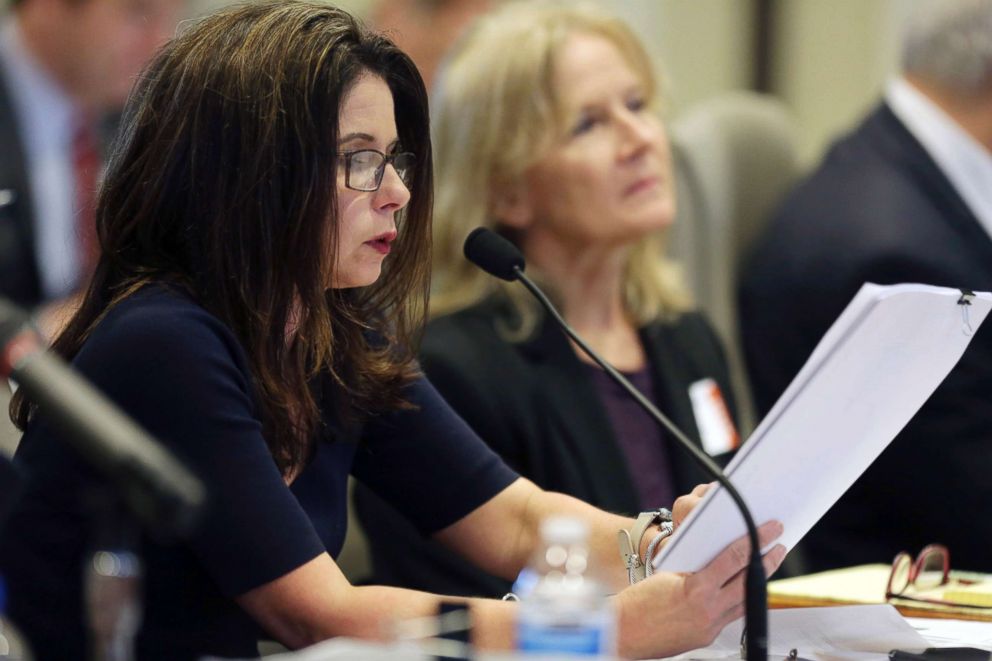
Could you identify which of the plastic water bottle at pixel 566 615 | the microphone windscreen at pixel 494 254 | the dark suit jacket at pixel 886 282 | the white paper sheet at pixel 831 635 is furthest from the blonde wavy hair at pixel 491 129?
the plastic water bottle at pixel 566 615

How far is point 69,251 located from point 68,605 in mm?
1295

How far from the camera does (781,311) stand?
2602 mm

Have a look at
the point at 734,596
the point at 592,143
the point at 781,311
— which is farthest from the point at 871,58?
the point at 734,596

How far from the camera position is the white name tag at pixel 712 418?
2.26m

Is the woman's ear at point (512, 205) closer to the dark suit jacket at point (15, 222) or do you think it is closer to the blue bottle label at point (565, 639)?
the dark suit jacket at point (15, 222)

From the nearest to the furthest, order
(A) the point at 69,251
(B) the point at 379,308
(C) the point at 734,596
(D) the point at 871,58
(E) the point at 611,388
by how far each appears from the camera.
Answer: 1. (C) the point at 734,596
2. (B) the point at 379,308
3. (E) the point at 611,388
4. (A) the point at 69,251
5. (D) the point at 871,58

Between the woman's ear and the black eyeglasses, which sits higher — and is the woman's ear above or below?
below

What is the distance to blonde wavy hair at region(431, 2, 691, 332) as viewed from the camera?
2283 millimetres

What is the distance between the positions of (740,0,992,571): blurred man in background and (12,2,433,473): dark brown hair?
131cm

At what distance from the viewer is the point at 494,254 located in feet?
4.88

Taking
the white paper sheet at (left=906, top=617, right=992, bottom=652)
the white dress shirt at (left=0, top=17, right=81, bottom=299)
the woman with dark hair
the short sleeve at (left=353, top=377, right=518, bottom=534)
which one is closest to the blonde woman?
the short sleeve at (left=353, top=377, right=518, bottom=534)

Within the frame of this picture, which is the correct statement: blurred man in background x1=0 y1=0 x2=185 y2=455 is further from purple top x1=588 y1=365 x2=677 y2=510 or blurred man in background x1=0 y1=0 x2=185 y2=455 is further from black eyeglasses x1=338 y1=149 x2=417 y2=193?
black eyeglasses x1=338 y1=149 x2=417 y2=193

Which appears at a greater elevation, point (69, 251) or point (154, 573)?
point (69, 251)

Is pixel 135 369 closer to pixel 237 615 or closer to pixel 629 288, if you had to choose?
pixel 237 615
